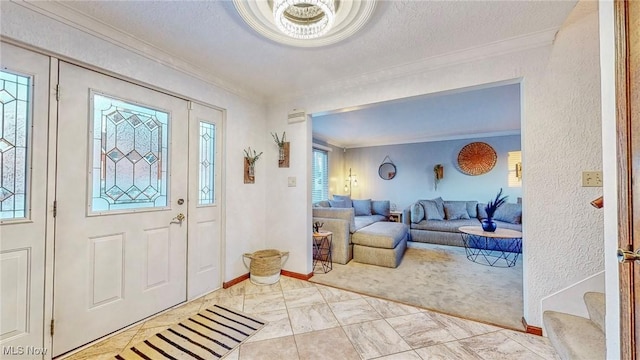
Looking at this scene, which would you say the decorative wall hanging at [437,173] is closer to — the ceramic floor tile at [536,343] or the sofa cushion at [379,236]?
the sofa cushion at [379,236]

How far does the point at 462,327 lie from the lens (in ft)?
6.41

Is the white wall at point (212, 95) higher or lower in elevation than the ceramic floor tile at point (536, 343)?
higher

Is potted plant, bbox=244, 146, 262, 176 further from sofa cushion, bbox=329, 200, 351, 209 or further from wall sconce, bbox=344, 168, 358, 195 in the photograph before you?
wall sconce, bbox=344, 168, 358, 195

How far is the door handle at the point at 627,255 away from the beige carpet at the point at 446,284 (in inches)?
54.9

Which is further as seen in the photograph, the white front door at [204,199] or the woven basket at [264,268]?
the woven basket at [264,268]

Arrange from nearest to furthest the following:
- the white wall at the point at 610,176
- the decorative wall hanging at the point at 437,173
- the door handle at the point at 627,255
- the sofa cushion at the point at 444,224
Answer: the door handle at the point at 627,255, the white wall at the point at 610,176, the sofa cushion at the point at 444,224, the decorative wall hanging at the point at 437,173

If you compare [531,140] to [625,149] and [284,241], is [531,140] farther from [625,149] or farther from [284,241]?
[284,241]

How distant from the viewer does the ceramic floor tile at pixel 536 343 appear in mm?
1627

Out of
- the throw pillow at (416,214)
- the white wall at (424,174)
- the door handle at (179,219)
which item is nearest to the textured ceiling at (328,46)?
the door handle at (179,219)

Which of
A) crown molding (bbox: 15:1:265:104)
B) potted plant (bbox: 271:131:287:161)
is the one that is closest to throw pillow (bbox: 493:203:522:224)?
potted plant (bbox: 271:131:287:161)

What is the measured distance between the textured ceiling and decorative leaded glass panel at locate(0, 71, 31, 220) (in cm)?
62

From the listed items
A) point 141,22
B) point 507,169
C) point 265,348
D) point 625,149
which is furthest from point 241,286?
point 507,169

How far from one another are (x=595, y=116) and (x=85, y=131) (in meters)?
3.61

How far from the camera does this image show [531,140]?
190cm
